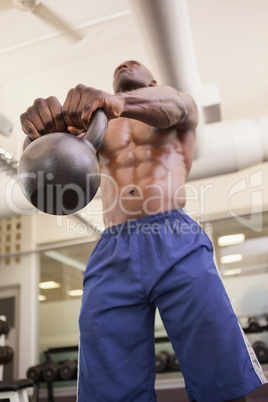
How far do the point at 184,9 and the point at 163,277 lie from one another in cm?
167

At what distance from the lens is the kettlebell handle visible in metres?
0.67

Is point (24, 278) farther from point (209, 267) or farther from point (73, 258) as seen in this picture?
point (209, 267)

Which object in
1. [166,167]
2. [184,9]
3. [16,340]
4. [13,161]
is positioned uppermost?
[184,9]

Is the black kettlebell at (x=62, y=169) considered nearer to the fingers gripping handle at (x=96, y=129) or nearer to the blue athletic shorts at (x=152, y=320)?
the fingers gripping handle at (x=96, y=129)

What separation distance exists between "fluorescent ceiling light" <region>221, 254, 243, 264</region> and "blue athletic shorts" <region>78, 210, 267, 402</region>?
179 inches

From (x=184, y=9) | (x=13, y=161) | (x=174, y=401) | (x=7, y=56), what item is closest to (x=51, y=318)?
(x=174, y=401)

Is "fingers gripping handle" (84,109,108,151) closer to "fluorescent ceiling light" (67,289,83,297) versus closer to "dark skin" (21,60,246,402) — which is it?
"dark skin" (21,60,246,402)

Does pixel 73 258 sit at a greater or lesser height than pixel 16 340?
greater

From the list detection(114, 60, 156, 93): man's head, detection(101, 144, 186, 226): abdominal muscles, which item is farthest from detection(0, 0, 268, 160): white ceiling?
detection(101, 144, 186, 226): abdominal muscles

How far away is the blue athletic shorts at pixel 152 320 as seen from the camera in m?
1.05

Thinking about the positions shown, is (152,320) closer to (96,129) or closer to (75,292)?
(96,129)

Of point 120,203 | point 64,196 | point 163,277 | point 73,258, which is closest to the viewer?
point 64,196

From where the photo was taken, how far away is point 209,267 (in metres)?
1.14

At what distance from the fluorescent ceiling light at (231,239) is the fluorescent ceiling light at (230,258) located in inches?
7.1
